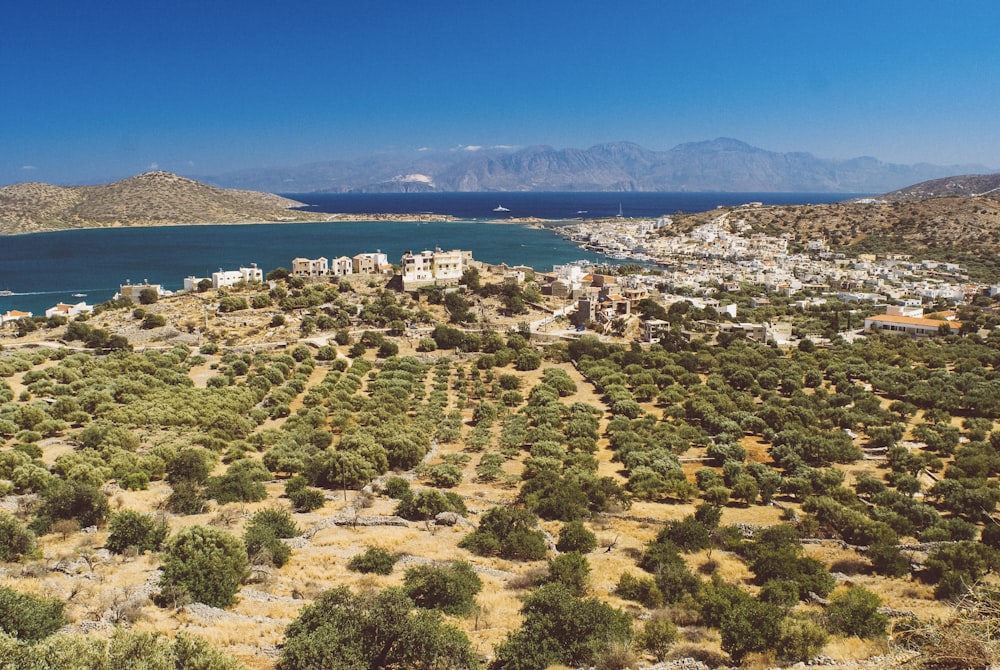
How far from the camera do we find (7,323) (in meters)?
43.6

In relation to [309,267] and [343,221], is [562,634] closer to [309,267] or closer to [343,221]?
[309,267]

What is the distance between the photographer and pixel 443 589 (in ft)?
35.1

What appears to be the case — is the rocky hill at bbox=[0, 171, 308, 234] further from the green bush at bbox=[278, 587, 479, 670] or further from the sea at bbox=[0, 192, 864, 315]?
the green bush at bbox=[278, 587, 479, 670]

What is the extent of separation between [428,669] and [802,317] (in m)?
51.8

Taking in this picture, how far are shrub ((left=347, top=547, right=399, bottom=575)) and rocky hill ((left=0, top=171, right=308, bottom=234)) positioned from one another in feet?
489

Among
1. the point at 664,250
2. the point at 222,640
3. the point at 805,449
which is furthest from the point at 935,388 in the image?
the point at 664,250

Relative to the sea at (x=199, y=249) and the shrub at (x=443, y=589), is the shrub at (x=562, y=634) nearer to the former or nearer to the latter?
the shrub at (x=443, y=589)

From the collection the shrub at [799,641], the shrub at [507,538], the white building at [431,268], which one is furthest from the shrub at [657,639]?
the white building at [431,268]

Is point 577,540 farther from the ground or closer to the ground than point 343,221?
closer to the ground

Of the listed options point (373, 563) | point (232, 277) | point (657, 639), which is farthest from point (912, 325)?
point (232, 277)

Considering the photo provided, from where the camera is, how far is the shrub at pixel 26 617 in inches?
317

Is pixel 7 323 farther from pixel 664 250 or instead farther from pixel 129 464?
pixel 664 250

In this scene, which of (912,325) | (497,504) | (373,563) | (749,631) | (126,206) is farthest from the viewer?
(126,206)

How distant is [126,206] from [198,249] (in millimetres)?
68280
